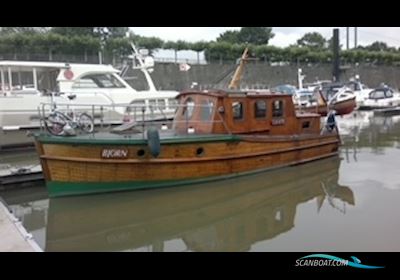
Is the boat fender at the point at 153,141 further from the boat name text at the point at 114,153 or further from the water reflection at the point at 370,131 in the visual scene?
the water reflection at the point at 370,131

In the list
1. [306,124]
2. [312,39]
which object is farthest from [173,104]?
[312,39]

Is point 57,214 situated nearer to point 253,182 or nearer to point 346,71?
point 253,182

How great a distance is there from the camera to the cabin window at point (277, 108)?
10094mm

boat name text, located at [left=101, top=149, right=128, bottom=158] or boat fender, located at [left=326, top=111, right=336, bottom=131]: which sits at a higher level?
boat fender, located at [left=326, top=111, right=336, bottom=131]

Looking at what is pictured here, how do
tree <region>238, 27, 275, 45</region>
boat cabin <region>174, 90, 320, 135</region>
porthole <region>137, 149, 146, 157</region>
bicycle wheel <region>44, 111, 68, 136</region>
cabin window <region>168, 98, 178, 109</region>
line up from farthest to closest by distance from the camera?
tree <region>238, 27, 275, 45</region> < cabin window <region>168, 98, 178, 109</region> < boat cabin <region>174, 90, 320, 135</region> < bicycle wheel <region>44, 111, 68, 136</region> < porthole <region>137, 149, 146, 157</region>


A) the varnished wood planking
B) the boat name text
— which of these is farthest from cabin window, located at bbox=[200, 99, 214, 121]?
the boat name text

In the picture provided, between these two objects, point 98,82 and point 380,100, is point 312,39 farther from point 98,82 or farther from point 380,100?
point 98,82

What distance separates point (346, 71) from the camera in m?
42.8

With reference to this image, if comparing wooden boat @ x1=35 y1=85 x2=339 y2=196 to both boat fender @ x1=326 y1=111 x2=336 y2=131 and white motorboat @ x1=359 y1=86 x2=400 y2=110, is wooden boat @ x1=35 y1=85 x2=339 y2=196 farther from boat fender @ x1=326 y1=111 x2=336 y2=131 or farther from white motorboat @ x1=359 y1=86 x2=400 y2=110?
white motorboat @ x1=359 y1=86 x2=400 y2=110

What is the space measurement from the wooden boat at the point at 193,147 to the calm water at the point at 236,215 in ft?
0.96

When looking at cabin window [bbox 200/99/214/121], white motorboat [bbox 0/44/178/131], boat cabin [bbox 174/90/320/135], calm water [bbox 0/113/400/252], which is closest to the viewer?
calm water [bbox 0/113/400/252]

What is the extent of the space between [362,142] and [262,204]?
8.47 m

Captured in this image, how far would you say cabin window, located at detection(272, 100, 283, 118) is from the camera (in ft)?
33.1
